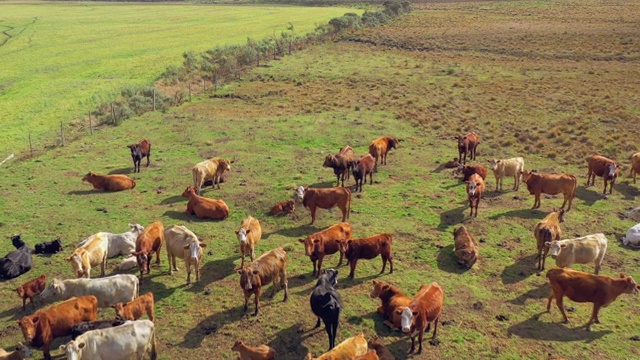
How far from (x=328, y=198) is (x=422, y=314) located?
6881 millimetres

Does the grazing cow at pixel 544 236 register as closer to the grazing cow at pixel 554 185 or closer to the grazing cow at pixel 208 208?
the grazing cow at pixel 554 185

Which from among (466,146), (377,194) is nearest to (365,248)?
(377,194)

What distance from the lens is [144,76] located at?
46875mm

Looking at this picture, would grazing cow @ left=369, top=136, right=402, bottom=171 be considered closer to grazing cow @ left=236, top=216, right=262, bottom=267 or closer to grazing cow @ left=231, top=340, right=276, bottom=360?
grazing cow @ left=236, top=216, right=262, bottom=267

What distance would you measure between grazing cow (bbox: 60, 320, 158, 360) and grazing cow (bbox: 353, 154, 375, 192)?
11.2 meters

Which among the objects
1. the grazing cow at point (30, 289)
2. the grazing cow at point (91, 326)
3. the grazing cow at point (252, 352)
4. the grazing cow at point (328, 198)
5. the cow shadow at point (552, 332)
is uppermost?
the grazing cow at point (328, 198)

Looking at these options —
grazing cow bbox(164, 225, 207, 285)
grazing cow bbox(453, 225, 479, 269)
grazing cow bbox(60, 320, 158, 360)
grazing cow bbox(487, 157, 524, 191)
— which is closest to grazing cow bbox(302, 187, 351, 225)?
grazing cow bbox(453, 225, 479, 269)

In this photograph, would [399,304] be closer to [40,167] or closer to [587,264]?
[587,264]

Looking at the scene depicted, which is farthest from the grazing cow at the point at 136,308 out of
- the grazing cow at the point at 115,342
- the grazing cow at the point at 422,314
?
the grazing cow at the point at 422,314

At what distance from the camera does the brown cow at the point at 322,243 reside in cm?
1420

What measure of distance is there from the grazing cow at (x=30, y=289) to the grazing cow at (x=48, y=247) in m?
2.61

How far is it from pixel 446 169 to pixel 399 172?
2.12 meters

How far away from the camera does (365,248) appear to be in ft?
46.6

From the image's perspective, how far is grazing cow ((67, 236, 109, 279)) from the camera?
13555 millimetres
